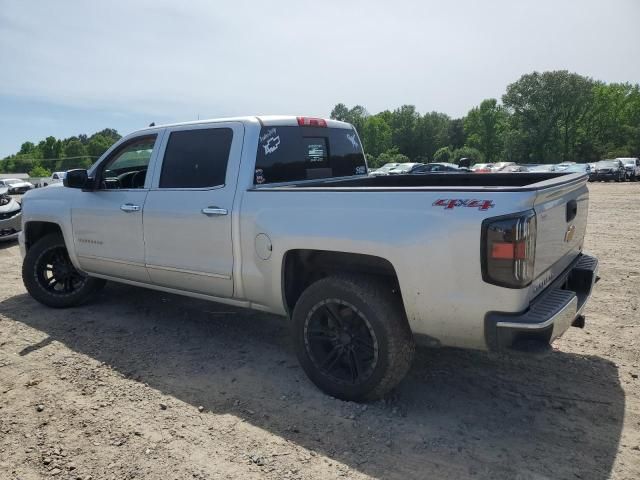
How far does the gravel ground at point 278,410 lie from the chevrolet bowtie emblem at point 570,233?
0.90 metres

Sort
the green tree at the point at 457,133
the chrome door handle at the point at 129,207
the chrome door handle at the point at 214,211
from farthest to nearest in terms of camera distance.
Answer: the green tree at the point at 457,133 < the chrome door handle at the point at 129,207 < the chrome door handle at the point at 214,211

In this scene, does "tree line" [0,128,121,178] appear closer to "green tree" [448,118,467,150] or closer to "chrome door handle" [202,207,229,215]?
"green tree" [448,118,467,150]

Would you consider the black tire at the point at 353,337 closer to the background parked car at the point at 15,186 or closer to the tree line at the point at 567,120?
the background parked car at the point at 15,186

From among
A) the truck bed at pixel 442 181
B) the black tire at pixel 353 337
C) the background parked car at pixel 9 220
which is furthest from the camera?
the background parked car at pixel 9 220

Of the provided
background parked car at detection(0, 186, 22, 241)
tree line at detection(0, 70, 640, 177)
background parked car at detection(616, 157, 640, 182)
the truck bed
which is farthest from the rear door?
tree line at detection(0, 70, 640, 177)

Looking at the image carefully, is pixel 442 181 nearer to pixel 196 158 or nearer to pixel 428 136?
pixel 196 158

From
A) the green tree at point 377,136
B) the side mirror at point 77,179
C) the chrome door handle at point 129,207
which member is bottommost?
the chrome door handle at point 129,207

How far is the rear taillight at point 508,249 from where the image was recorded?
258 cm

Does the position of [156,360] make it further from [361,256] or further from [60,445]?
[361,256]

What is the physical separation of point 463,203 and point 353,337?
120 centimetres

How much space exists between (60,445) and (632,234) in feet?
33.4

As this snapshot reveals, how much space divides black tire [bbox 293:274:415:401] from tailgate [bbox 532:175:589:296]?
2.93 feet

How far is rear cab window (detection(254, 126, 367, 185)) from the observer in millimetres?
3973

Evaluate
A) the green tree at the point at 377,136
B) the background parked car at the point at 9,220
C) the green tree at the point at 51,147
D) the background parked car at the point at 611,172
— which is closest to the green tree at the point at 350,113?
the green tree at the point at 377,136
